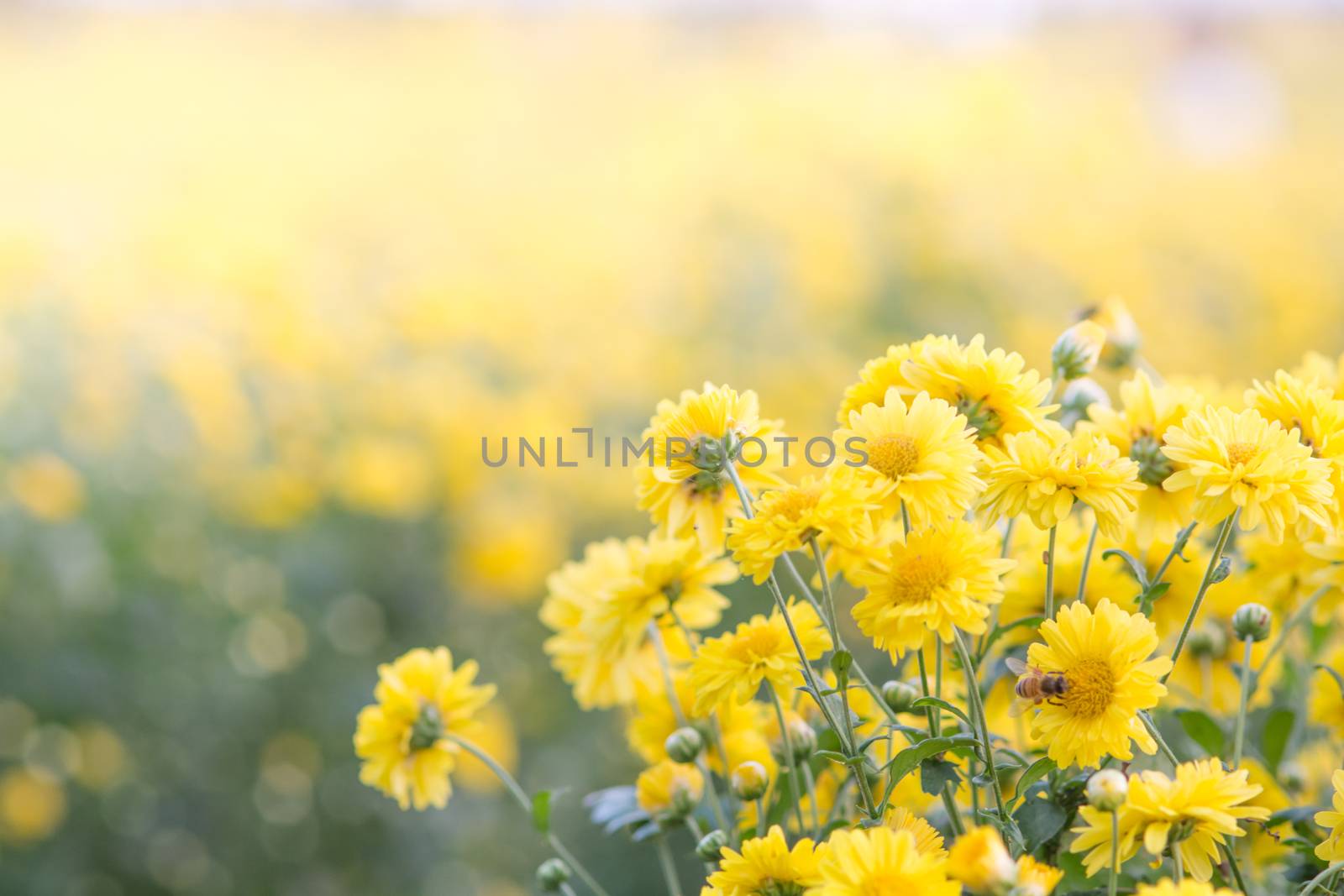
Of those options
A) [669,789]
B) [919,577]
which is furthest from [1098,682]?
[669,789]

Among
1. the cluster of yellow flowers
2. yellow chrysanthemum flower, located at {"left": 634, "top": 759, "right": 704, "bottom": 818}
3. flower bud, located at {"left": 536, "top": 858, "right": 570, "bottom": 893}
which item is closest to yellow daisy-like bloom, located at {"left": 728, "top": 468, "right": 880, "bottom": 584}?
the cluster of yellow flowers

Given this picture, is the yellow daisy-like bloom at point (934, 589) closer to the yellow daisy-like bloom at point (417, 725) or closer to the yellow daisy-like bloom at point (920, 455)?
the yellow daisy-like bloom at point (920, 455)

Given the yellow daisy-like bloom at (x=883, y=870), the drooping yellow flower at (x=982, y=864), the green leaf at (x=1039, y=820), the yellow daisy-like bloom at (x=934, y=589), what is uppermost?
the yellow daisy-like bloom at (x=934, y=589)

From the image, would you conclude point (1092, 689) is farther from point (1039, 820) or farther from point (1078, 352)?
point (1078, 352)

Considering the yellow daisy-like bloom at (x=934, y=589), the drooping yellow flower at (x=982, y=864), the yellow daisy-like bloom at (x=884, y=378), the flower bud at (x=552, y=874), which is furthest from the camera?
the flower bud at (x=552, y=874)

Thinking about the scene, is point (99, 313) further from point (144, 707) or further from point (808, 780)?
point (808, 780)

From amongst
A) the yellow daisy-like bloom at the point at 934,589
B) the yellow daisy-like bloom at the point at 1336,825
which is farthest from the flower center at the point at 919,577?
the yellow daisy-like bloom at the point at 1336,825

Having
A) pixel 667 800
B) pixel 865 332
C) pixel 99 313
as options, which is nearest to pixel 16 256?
pixel 99 313
